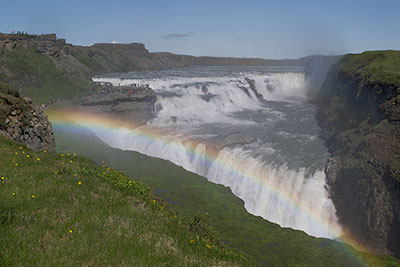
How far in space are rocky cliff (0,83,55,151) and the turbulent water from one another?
15068 millimetres

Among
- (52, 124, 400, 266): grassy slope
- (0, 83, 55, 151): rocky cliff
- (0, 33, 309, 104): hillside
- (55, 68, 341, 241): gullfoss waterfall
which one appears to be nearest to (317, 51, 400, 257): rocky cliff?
(55, 68, 341, 241): gullfoss waterfall

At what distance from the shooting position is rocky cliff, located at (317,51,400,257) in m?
20.2

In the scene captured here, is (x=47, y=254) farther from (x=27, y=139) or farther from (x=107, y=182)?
(x=27, y=139)

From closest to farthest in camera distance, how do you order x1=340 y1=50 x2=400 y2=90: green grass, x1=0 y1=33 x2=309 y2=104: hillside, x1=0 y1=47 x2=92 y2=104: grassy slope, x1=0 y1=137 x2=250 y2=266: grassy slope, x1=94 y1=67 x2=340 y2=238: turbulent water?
x1=0 y1=137 x2=250 y2=266: grassy slope < x1=94 y1=67 x2=340 y2=238: turbulent water < x1=340 y1=50 x2=400 y2=90: green grass < x1=0 y1=47 x2=92 y2=104: grassy slope < x1=0 y1=33 x2=309 y2=104: hillside

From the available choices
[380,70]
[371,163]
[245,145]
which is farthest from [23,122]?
[380,70]

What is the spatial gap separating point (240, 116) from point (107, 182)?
40.4m

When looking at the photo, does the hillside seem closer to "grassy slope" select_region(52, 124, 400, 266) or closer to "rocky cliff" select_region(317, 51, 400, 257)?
"grassy slope" select_region(52, 124, 400, 266)

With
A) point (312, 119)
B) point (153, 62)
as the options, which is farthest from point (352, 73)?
point (153, 62)

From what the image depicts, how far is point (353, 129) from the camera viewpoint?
31.4 m

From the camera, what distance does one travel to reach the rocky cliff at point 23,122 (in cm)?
1582

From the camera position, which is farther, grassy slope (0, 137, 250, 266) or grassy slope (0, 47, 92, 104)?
grassy slope (0, 47, 92, 104)

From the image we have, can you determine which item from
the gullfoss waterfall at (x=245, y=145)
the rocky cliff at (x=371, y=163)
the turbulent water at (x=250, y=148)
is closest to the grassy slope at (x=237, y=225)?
the rocky cliff at (x=371, y=163)

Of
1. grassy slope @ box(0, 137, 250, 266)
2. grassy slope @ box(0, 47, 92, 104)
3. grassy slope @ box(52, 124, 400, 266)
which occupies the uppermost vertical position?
grassy slope @ box(0, 47, 92, 104)

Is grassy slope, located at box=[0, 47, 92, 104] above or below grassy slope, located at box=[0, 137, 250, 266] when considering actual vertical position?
above
